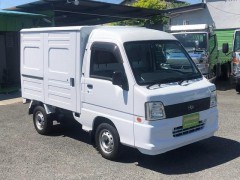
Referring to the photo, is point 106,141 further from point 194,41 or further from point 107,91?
point 194,41

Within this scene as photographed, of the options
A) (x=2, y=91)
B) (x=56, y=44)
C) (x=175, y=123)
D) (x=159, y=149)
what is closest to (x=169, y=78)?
(x=175, y=123)

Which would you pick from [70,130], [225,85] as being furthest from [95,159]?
[225,85]

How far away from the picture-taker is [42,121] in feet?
26.0

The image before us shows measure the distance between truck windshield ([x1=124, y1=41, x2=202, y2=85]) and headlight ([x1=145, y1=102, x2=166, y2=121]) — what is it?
426 millimetres

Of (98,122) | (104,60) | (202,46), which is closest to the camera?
(104,60)

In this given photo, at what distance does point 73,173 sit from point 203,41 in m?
9.58

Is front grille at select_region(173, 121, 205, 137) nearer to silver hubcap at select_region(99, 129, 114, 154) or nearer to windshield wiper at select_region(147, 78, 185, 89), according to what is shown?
windshield wiper at select_region(147, 78, 185, 89)

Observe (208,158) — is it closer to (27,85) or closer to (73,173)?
(73,173)

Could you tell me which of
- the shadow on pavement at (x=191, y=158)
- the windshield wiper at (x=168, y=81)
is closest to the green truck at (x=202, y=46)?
the shadow on pavement at (x=191, y=158)

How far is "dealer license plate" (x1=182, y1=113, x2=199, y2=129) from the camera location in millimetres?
5765

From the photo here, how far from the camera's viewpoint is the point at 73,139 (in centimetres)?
754

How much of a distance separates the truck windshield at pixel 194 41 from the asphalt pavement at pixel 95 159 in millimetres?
6004

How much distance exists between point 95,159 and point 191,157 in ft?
5.30

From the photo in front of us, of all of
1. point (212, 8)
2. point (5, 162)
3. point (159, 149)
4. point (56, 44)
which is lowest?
point (5, 162)
